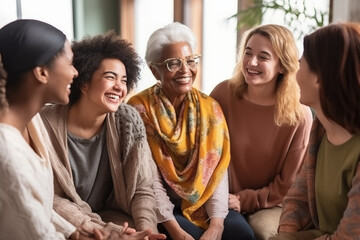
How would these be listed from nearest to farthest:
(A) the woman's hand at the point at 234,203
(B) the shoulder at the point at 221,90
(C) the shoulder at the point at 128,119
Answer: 1. (C) the shoulder at the point at 128,119
2. (A) the woman's hand at the point at 234,203
3. (B) the shoulder at the point at 221,90

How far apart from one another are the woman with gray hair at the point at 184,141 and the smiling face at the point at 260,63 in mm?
232

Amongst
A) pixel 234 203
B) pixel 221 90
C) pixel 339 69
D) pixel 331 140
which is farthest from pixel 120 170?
pixel 339 69

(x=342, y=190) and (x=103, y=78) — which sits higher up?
(x=103, y=78)

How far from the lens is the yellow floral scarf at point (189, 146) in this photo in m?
2.16

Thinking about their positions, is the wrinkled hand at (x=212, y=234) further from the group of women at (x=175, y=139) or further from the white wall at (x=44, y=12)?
the white wall at (x=44, y=12)

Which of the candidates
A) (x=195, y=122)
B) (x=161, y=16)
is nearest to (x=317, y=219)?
(x=195, y=122)

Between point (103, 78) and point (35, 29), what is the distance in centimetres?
62

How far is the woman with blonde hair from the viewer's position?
2.25 meters

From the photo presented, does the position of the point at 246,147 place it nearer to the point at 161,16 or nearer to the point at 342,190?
the point at 342,190

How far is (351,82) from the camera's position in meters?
1.46

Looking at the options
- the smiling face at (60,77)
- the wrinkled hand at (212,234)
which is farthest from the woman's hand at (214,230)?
the smiling face at (60,77)

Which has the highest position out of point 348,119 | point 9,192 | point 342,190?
point 348,119

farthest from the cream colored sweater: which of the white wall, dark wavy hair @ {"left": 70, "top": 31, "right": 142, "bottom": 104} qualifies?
the white wall

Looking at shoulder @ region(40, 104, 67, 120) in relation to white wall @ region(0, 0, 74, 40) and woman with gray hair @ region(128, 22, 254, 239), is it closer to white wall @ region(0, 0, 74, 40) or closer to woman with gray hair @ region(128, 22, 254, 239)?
woman with gray hair @ region(128, 22, 254, 239)
